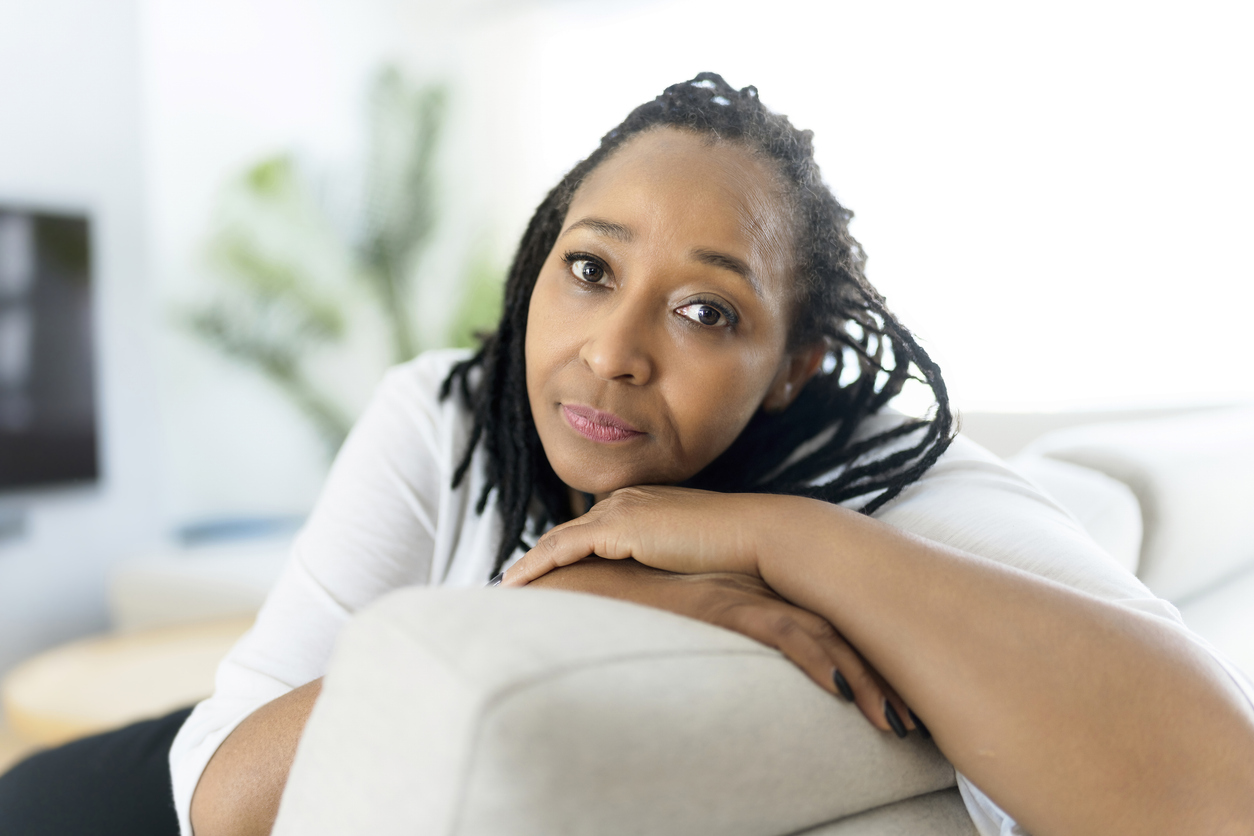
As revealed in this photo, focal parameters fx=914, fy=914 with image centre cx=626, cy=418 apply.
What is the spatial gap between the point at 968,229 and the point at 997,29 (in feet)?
2.39

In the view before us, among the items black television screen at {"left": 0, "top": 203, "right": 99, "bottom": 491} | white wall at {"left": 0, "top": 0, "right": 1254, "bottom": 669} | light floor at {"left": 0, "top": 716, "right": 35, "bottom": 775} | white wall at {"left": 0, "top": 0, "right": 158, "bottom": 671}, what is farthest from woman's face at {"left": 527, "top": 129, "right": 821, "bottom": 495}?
white wall at {"left": 0, "top": 0, "right": 158, "bottom": 671}

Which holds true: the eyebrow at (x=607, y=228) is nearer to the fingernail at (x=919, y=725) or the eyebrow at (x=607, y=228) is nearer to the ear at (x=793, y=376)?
A: the ear at (x=793, y=376)

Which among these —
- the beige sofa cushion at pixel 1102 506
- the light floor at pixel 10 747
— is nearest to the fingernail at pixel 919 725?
the beige sofa cushion at pixel 1102 506

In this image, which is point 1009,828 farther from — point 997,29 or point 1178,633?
point 997,29

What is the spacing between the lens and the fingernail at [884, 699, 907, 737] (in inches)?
25.2

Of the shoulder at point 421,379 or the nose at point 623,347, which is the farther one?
the shoulder at point 421,379

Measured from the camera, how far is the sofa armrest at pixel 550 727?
46 cm

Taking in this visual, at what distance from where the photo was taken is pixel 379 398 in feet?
4.05

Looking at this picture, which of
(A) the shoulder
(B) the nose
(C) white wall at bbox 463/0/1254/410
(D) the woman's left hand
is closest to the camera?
(D) the woman's left hand

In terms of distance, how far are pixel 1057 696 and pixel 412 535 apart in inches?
29.7

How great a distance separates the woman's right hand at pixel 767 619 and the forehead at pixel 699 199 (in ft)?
1.23

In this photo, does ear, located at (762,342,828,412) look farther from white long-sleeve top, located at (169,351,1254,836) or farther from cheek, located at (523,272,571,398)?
cheek, located at (523,272,571,398)

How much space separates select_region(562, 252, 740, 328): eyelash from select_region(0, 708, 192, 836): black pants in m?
0.80

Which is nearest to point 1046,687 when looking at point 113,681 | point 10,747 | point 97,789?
point 97,789
